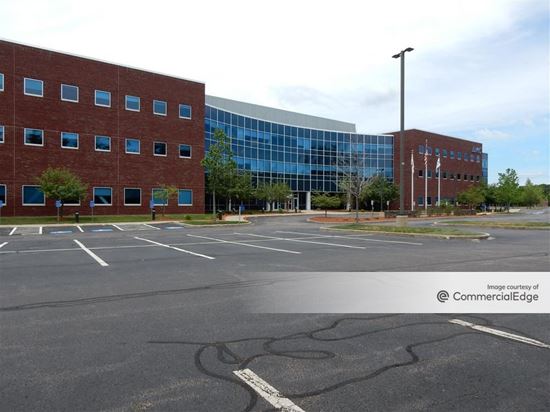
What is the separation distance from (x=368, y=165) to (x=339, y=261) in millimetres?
65031

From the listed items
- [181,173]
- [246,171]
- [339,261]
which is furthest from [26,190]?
[339,261]

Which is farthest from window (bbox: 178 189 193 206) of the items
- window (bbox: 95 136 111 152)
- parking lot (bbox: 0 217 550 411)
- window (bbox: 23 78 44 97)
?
parking lot (bbox: 0 217 550 411)

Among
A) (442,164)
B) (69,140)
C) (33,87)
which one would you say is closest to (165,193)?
(69,140)

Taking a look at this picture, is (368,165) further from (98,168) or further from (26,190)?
(26,190)

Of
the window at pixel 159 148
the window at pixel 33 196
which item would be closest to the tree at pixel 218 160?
the window at pixel 159 148

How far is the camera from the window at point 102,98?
130ft

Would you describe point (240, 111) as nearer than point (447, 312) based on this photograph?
No

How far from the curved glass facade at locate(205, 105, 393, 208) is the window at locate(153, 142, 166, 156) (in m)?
10.1

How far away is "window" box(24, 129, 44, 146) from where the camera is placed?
120 ft

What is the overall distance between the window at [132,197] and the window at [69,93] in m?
9.17

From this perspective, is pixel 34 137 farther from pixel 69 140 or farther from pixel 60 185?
pixel 60 185

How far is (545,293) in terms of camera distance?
744 cm

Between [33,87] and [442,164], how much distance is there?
67154mm

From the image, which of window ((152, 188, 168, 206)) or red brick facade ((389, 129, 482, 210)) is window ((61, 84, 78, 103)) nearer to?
window ((152, 188, 168, 206))
